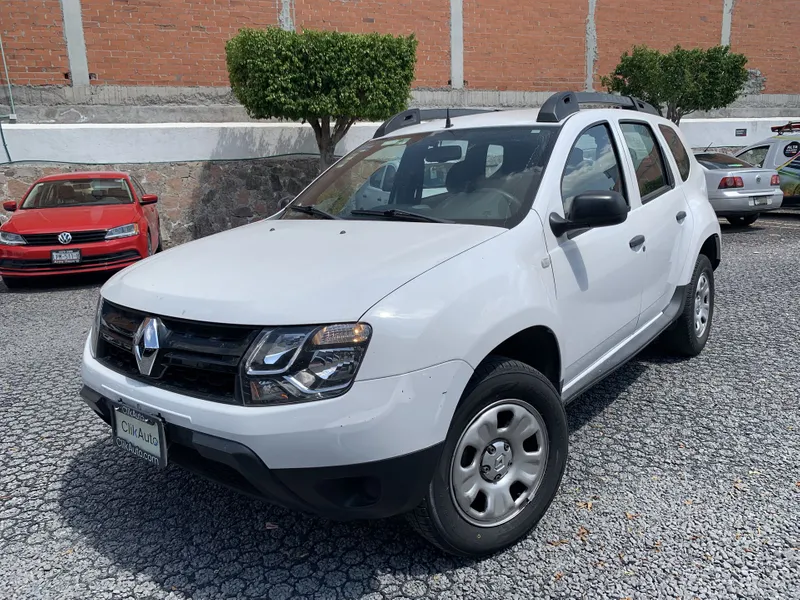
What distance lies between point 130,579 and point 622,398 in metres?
3.03

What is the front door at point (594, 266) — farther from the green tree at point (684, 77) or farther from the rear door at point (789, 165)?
the green tree at point (684, 77)

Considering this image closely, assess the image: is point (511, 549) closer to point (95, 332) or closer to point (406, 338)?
point (406, 338)

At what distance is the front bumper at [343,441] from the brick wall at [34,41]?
13.7 metres

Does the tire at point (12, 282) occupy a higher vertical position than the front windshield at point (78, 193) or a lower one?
lower

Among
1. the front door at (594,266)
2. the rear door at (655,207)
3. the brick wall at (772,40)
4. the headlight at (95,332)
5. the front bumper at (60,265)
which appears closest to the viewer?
the headlight at (95,332)

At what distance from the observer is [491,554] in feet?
8.68

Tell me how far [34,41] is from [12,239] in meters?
6.92

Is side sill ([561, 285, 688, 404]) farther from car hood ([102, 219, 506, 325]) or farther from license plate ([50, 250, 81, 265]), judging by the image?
license plate ([50, 250, 81, 265])

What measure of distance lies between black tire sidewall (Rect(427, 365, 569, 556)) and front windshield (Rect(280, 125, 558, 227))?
753mm

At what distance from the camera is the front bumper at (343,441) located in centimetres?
218

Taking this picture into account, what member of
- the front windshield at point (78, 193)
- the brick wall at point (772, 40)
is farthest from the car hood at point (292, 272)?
the brick wall at point (772, 40)

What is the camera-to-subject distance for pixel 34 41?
1337 centimetres

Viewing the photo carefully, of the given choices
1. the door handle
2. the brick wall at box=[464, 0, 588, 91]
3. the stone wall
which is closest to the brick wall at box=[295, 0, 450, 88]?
the brick wall at box=[464, 0, 588, 91]

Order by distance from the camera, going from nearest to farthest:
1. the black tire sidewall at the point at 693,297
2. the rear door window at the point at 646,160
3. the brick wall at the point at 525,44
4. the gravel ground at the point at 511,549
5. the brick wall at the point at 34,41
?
the gravel ground at the point at 511,549 < the rear door window at the point at 646,160 < the black tire sidewall at the point at 693,297 < the brick wall at the point at 34,41 < the brick wall at the point at 525,44
